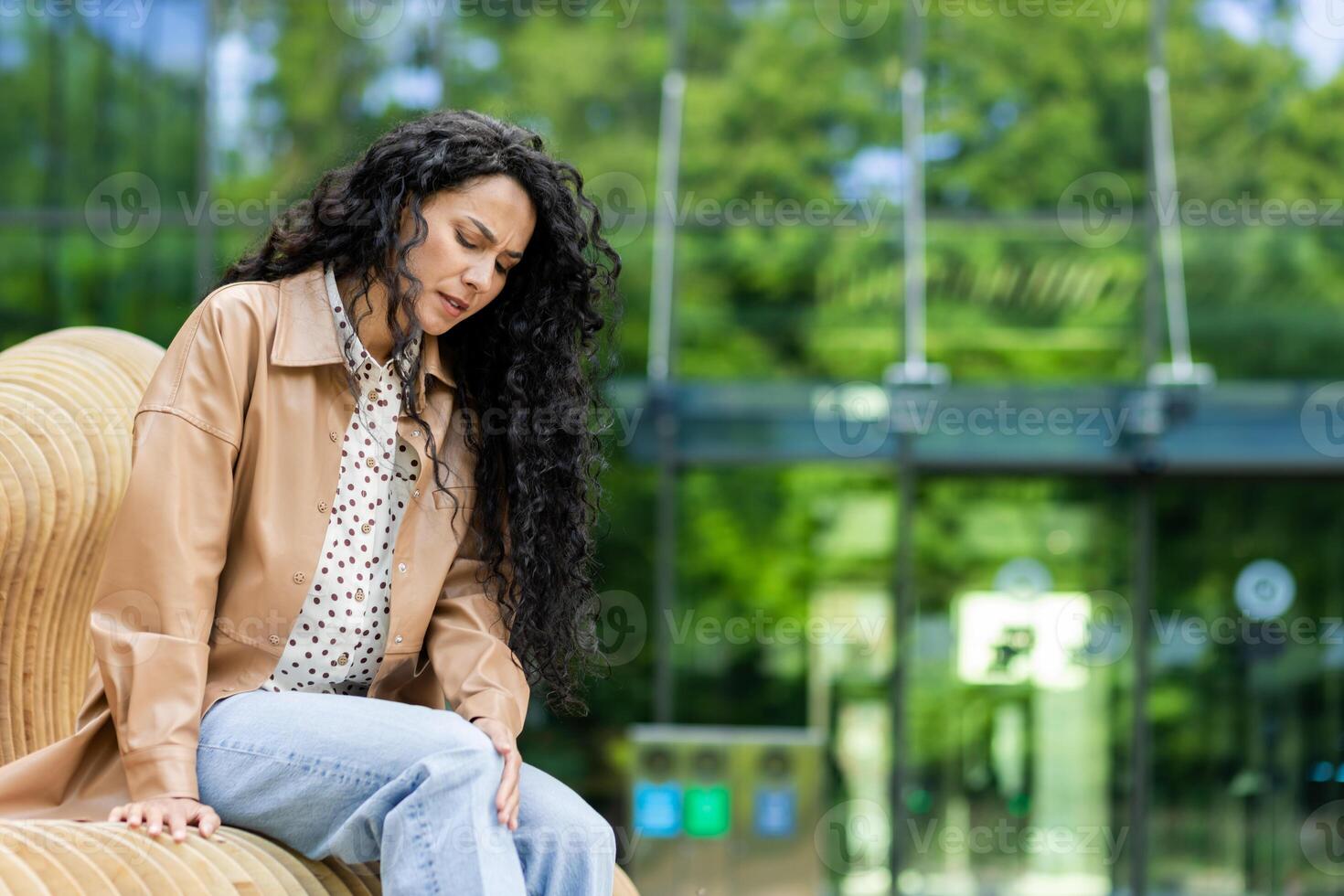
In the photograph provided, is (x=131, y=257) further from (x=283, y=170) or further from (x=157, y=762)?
(x=157, y=762)

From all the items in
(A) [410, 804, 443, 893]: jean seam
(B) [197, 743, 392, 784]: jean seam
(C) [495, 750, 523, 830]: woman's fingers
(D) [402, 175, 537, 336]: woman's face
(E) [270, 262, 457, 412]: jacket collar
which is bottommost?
(A) [410, 804, 443, 893]: jean seam

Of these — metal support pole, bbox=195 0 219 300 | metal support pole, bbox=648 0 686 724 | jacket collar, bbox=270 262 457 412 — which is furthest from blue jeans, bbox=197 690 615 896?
metal support pole, bbox=195 0 219 300

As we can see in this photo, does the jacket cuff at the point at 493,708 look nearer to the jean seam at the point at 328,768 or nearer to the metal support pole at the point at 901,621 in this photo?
the jean seam at the point at 328,768

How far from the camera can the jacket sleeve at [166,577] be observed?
7.18ft

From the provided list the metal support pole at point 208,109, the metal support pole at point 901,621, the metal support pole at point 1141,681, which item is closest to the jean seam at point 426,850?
the metal support pole at point 901,621

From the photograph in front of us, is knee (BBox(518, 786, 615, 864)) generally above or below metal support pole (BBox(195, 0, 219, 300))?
below

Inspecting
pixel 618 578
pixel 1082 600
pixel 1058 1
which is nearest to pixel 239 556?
pixel 618 578

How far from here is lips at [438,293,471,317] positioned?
2541 mm

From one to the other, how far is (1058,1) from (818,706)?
417 centimetres

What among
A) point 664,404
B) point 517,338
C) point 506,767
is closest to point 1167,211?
point 664,404

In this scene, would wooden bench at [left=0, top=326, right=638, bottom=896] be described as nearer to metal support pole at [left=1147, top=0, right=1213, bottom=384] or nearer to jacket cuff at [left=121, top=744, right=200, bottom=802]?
jacket cuff at [left=121, top=744, right=200, bottom=802]

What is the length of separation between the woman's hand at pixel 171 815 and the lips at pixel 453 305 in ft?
2.95

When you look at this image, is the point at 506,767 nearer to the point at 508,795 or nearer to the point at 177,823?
the point at 508,795

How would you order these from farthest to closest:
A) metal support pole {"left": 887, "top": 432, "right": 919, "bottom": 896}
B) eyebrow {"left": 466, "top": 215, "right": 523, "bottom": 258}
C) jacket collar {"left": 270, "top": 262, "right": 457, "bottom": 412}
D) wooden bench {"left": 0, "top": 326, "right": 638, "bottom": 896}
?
metal support pole {"left": 887, "top": 432, "right": 919, "bottom": 896} → wooden bench {"left": 0, "top": 326, "right": 638, "bottom": 896} → eyebrow {"left": 466, "top": 215, "right": 523, "bottom": 258} → jacket collar {"left": 270, "top": 262, "right": 457, "bottom": 412}
